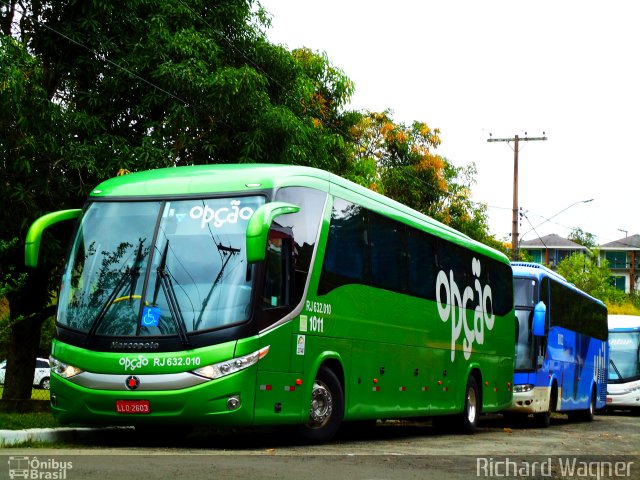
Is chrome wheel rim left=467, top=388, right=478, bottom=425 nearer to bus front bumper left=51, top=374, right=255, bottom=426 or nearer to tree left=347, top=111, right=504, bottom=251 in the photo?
bus front bumper left=51, top=374, right=255, bottom=426

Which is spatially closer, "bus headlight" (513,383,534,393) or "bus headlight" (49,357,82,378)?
"bus headlight" (49,357,82,378)

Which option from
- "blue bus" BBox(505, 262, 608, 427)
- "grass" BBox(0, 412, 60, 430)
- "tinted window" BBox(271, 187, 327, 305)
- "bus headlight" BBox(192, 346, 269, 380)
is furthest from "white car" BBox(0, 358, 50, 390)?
"bus headlight" BBox(192, 346, 269, 380)

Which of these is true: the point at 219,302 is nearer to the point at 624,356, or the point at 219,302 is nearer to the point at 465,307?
the point at 465,307

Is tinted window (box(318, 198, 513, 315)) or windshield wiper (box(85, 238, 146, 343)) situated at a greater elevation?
tinted window (box(318, 198, 513, 315))

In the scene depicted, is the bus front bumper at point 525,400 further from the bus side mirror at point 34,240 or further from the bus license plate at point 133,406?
the bus side mirror at point 34,240

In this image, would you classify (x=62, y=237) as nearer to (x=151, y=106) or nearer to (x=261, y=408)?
(x=151, y=106)

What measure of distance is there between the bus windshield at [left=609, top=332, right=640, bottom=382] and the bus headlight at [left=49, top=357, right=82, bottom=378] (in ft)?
89.0

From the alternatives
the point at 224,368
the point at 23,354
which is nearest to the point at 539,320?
the point at 23,354

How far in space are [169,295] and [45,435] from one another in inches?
82.0

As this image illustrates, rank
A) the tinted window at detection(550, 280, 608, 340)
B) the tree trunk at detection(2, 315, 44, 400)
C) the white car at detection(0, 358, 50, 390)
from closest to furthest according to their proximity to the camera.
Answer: the tree trunk at detection(2, 315, 44, 400), the tinted window at detection(550, 280, 608, 340), the white car at detection(0, 358, 50, 390)

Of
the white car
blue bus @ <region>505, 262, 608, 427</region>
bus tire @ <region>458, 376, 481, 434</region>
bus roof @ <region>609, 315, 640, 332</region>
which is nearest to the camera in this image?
bus tire @ <region>458, 376, 481, 434</region>

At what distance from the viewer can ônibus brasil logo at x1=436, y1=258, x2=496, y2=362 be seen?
61.8 feet

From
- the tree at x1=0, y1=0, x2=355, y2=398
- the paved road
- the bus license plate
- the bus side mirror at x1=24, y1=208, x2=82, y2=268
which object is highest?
the tree at x1=0, y1=0, x2=355, y2=398

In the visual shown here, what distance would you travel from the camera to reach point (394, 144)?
50562 mm
